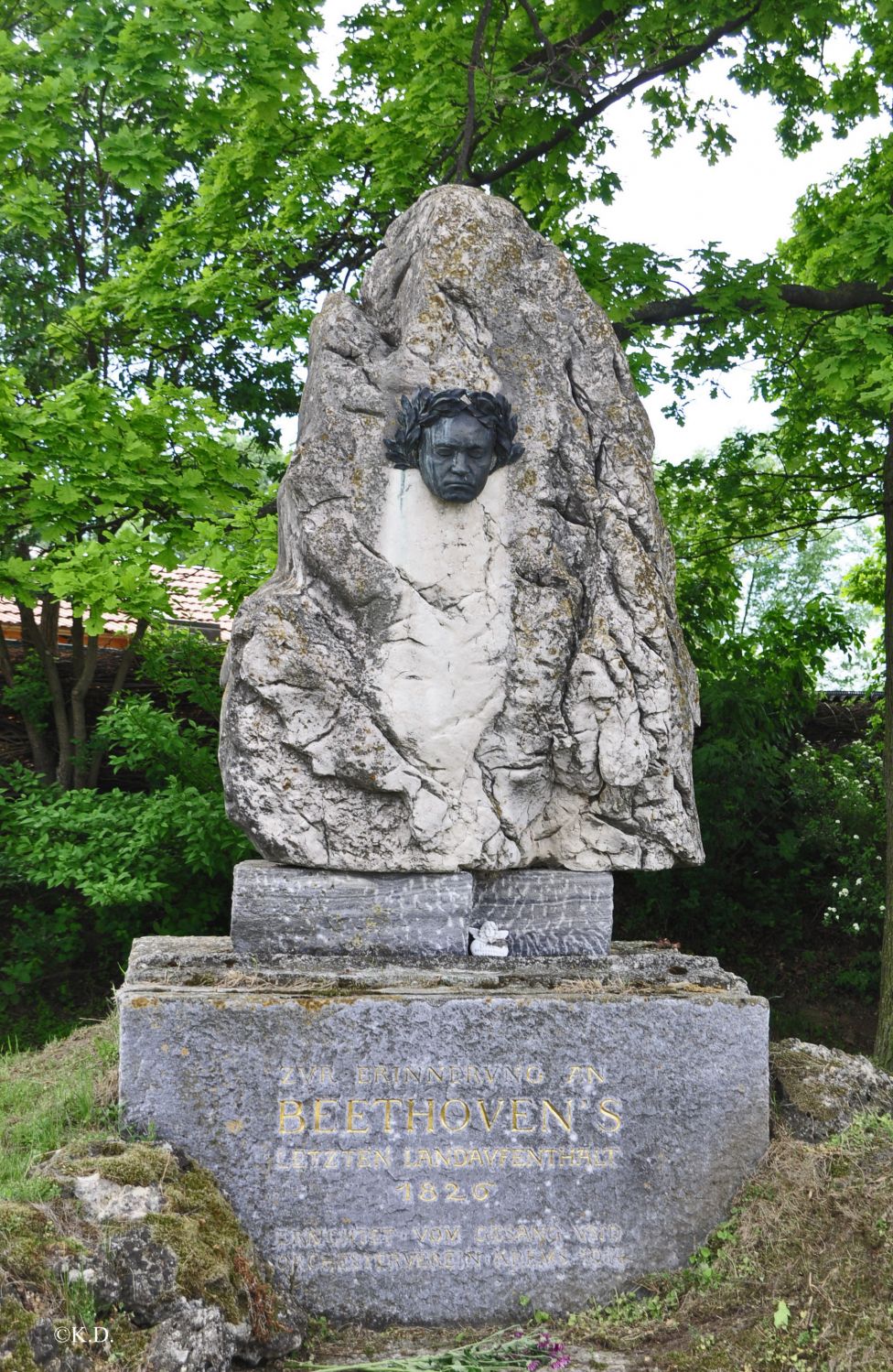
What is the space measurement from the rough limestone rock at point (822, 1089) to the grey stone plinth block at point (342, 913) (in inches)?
45.7

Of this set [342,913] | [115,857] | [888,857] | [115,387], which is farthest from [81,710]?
[888,857]

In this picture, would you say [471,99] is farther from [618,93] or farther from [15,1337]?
[15,1337]

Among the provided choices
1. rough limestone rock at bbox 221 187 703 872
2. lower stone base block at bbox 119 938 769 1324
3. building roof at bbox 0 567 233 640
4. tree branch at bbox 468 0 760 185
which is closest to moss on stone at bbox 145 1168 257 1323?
lower stone base block at bbox 119 938 769 1324

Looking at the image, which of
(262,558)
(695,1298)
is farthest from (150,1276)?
(262,558)

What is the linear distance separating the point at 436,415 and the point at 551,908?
67.8 inches

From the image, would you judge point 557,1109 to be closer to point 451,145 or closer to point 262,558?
point 262,558

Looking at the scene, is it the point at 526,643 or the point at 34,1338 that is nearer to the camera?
the point at 34,1338

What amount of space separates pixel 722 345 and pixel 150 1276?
6.06m

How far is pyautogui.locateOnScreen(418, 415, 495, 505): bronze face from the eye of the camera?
171 inches

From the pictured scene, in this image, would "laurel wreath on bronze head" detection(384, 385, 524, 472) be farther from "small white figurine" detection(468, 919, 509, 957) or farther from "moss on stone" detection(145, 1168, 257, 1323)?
"moss on stone" detection(145, 1168, 257, 1323)

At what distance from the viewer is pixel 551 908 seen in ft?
15.0

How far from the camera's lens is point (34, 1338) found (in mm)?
2895

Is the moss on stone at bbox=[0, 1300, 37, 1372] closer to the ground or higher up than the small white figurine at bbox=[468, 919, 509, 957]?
closer to the ground

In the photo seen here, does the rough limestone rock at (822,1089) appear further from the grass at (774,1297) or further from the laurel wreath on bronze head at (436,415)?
the laurel wreath on bronze head at (436,415)
